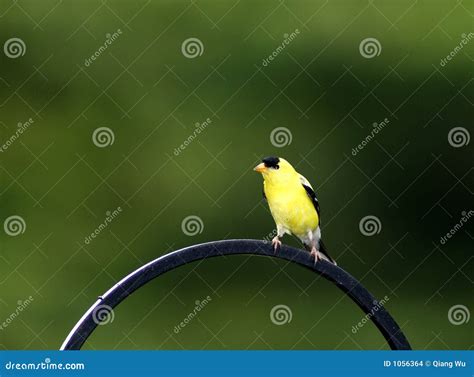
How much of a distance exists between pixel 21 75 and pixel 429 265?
423cm

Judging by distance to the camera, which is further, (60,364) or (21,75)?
(21,75)

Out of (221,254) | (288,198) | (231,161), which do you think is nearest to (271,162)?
(288,198)

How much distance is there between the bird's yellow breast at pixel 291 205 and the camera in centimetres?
335

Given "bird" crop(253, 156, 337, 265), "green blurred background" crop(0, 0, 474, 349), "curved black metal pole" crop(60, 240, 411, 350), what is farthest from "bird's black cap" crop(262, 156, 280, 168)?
"green blurred background" crop(0, 0, 474, 349)

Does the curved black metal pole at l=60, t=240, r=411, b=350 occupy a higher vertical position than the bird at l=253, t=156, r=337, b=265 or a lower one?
lower

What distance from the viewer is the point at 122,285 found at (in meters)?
2.01

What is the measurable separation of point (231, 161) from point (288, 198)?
11.8 ft

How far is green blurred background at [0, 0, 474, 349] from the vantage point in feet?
22.3

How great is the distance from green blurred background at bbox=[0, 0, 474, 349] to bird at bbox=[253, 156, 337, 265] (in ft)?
10.2

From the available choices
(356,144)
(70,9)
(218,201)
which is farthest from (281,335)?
(70,9)

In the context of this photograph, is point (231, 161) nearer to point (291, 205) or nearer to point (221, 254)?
point (291, 205)

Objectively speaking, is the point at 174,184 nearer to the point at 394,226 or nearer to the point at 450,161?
the point at 394,226

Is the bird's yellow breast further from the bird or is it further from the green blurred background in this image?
the green blurred background

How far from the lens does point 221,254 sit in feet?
7.01
